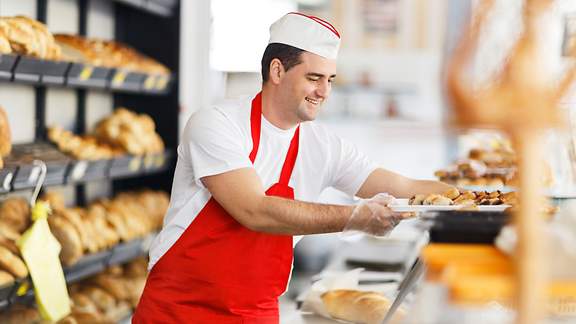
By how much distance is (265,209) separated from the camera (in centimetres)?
233

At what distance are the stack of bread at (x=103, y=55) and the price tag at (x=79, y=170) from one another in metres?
0.44

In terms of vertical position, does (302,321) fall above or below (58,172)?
below

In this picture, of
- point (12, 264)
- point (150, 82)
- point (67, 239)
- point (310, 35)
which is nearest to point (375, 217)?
point (310, 35)

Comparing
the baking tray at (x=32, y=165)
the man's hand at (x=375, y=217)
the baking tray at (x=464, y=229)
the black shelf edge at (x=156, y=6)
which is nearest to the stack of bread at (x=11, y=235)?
the baking tray at (x=32, y=165)

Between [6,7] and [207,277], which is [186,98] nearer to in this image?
[6,7]

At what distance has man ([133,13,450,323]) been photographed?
102 inches

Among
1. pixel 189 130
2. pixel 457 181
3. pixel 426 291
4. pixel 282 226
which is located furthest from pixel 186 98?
pixel 426 291

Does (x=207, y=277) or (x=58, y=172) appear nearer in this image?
(x=207, y=277)

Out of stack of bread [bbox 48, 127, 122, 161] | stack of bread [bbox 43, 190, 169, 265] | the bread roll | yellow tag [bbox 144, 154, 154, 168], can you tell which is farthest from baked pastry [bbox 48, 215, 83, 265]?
the bread roll

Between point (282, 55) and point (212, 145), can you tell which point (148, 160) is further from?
point (212, 145)

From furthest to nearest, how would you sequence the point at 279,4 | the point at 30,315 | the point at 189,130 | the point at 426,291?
the point at 279,4
the point at 30,315
the point at 189,130
the point at 426,291

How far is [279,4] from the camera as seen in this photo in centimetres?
910

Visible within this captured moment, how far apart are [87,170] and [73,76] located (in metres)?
0.42

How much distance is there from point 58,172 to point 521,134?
2.79m
